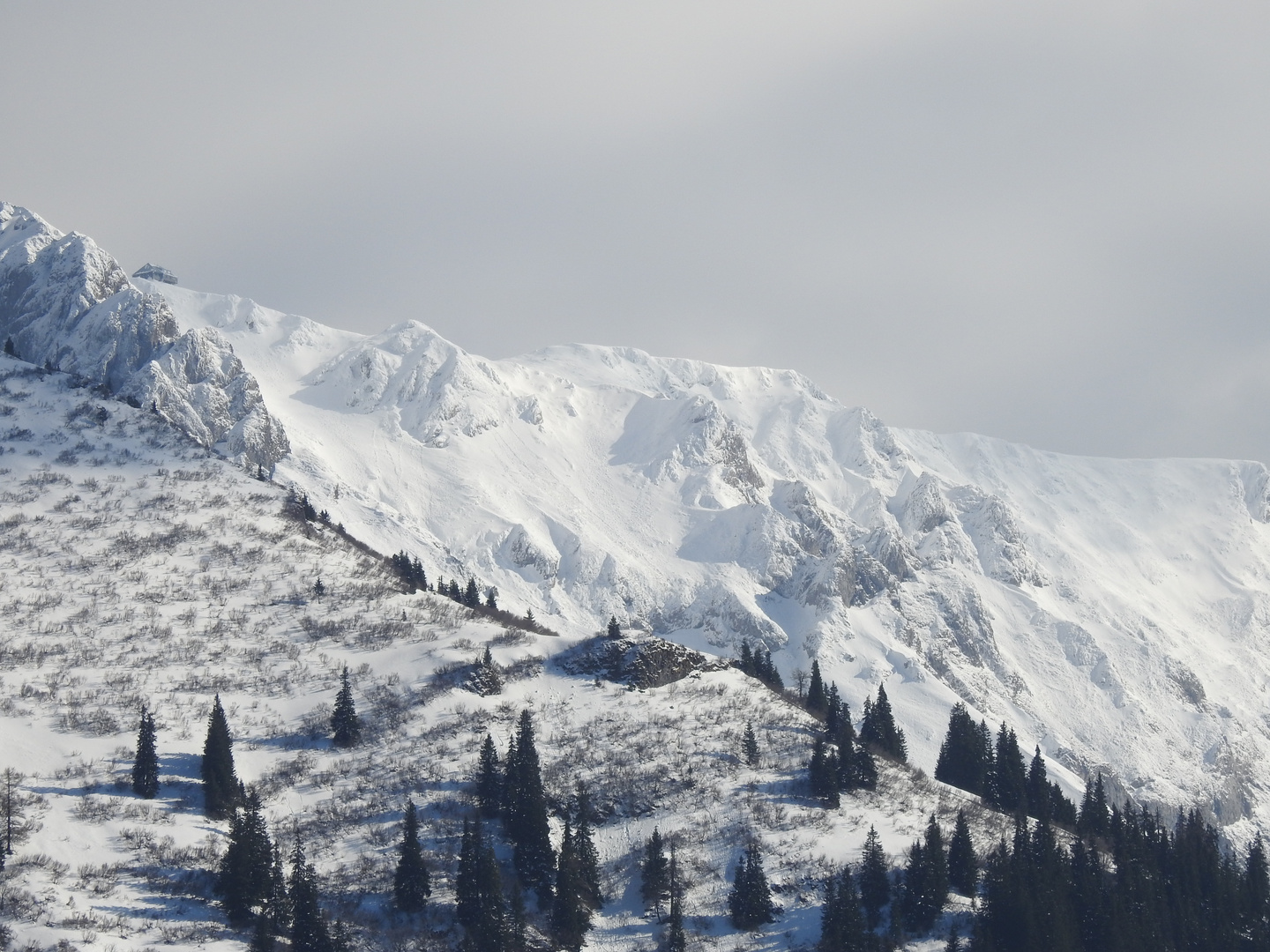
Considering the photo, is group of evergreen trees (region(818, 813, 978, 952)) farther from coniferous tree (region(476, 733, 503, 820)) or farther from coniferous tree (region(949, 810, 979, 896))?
coniferous tree (region(476, 733, 503, 820))

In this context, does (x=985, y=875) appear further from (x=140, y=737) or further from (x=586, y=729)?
(x=140, y=737)

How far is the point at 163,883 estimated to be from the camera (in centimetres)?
10725

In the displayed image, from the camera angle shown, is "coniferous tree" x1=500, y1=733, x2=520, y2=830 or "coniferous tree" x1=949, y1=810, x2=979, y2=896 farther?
"coniferous tree" x1=500, y1=733, x2=520, y2=830

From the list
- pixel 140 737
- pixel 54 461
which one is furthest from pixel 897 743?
pixel 54 461

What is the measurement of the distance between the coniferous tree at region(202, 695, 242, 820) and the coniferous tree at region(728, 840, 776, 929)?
44.4 meters

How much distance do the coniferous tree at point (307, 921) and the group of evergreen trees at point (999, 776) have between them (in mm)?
Result: 72301

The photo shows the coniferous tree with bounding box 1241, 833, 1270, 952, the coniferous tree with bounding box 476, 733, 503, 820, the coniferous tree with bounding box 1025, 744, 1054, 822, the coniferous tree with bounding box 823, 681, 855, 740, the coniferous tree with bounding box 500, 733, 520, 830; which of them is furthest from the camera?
the coniferous tree with bounding box 1025, 744, 1054, 822

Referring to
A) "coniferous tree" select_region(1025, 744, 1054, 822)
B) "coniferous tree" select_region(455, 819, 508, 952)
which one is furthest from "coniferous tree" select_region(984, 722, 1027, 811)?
"coniferous tree" select_region(455, 819, 508, 952)

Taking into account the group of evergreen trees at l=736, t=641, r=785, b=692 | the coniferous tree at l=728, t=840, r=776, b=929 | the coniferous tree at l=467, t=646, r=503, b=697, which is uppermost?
the group of evergreen trees at l=736, t=641, r=785, b=692

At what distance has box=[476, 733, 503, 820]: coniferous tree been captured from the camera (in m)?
124

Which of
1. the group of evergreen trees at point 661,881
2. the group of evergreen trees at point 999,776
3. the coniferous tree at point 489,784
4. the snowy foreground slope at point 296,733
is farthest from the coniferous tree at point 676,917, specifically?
the group of evergreen trees at point 999,776

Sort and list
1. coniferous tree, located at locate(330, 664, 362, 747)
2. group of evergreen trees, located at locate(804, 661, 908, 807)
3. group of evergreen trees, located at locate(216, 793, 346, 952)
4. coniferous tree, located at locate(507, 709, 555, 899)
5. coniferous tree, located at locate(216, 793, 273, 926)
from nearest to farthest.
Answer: group of evergreen trees, located at locate(216, 793, 346, 952), coniferous tree, located at locate(216, 793, 273, 926), coniferous tree, located at locate(507, 709, 555, 899), group of evergreen trees, located at locate(804, 661, 908, 807), coniferous tree, located at locate(330, 664, 362, 747)

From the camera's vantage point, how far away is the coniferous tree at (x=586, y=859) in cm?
11500

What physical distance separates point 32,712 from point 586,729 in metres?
53.1
